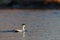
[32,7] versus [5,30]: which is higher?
[32,7]

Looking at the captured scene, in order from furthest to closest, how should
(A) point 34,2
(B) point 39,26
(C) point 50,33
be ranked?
(A) point 34,2 → (B) point 39,26 → (C) point 50,33

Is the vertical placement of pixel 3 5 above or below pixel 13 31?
above

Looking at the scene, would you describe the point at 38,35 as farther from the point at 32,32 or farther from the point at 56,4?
the point at 56,4

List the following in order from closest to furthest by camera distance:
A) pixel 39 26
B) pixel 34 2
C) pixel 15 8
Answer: pixel 39 26 → pixel 15 8 → pixel 34 2

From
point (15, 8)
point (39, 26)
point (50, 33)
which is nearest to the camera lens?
point (50, 33)

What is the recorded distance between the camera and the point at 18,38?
9250 millimetres

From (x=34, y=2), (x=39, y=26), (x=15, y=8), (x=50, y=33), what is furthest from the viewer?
(x=34, y=2)

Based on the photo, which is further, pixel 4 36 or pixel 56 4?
pixel 56 4

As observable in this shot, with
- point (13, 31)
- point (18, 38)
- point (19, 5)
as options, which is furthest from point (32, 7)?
point (18, 38)

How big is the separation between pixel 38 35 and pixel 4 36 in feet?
3.40

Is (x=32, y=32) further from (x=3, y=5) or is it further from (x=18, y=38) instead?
(x=3, y=5)

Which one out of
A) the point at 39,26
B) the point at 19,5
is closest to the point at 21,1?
the point at 19,5

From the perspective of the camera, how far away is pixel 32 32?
1034cm

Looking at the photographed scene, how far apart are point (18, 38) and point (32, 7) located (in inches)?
472
